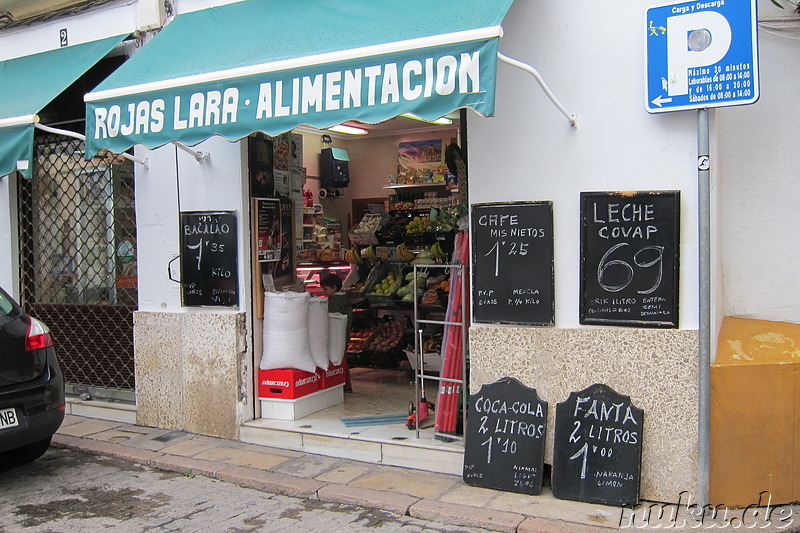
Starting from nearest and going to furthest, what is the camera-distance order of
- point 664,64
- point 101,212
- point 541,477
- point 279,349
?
point 664,64, point 541,477, point 279,349, point 101,212

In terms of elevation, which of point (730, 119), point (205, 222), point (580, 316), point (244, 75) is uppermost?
point (244, 75)

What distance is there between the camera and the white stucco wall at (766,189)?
4.85 m

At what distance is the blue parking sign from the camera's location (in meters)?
4.08

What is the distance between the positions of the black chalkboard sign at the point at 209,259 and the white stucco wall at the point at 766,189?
155 inches

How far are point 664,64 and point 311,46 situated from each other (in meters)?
2.29

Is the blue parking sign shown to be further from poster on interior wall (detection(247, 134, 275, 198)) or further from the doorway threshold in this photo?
poster on interior wall (detection(247, 134, 275, 198))

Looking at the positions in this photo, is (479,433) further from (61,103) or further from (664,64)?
(61,103)

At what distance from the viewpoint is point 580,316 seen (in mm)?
4750

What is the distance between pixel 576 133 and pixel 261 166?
2.99m

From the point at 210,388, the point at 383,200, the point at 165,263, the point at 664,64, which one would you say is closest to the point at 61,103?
the point at 165,263

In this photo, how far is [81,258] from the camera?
753 centimetres

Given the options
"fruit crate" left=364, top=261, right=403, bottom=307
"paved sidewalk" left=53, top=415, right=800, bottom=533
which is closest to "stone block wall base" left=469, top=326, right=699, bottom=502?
"paved sidewalk" left=53, top=415, right=800, bottom=533

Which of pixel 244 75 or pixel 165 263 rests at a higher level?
pixel 244 75

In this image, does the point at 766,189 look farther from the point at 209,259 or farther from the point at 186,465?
the point at 186,465
